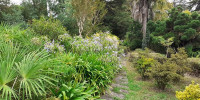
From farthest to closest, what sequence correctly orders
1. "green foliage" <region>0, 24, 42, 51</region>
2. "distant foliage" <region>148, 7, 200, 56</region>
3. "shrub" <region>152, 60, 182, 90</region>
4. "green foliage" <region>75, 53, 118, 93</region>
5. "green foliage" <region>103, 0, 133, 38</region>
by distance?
1. "green foliage" <region>103, 0, 133, 38</region>
2. "distant foliage" <region>148, 7, 200, 56</region>
3. "shrub" <region>152, 60, 182, 90</region>
4. "green foliage" <region>75, 53, 118, 93</region>
5. "green foliage" <region>0, 24, 42, 51</region>

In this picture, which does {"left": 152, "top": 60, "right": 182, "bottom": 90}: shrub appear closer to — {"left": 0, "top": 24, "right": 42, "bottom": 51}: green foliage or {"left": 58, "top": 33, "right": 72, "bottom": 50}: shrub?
{"left": 58, "top": 33, "right": 72, "bottom": 50}: shrub

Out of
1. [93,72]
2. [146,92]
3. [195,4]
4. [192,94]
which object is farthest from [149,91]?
[195,4]

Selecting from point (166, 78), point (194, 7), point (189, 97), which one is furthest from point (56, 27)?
point (194, 7)

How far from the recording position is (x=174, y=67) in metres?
5.20

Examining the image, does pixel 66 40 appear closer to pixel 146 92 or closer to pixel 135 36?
pixel 146 92

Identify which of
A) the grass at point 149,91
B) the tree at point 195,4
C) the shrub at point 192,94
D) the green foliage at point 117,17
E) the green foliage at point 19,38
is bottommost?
the grass at point 149,91

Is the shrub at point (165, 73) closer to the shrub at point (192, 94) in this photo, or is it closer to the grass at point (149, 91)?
the grass at point (149, 91)

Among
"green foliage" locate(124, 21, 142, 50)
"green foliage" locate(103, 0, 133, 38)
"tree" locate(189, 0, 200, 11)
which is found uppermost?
"tree" locate(189, 0, 200, 11)

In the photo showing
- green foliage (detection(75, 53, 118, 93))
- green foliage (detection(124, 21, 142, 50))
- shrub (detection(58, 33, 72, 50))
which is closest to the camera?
green foliage (detection(75, 53, 118, 93))

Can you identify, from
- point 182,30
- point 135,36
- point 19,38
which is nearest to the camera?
point 19,38

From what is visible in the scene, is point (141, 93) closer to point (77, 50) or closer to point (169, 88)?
point (169, 88)

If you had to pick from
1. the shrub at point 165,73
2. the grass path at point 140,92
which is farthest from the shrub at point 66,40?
the shrub at point 165,73

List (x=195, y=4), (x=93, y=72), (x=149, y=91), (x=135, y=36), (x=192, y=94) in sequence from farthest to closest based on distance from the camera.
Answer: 1. (x=195, y=4)
2. (x=135, y=36)
3. (x=149, y=91)
4. (x=93, y=72)
5. (x=192, y=94)

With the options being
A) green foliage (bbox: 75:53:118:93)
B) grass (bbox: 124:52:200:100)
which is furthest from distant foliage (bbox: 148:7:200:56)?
green foliage (bbox: 75:53:118:93)
